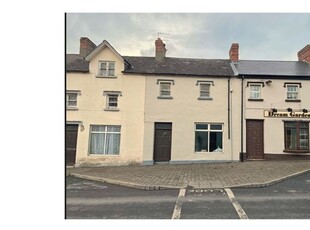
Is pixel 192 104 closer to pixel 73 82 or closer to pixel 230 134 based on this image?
pixel 230 134

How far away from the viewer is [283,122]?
47.5ft

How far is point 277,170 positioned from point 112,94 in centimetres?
955

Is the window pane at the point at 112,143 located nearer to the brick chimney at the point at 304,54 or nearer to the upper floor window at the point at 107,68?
the upper floor window at the point at 107,68

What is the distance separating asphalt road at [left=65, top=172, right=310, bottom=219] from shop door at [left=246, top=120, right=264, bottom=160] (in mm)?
5839

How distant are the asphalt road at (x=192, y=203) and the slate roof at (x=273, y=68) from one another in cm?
798

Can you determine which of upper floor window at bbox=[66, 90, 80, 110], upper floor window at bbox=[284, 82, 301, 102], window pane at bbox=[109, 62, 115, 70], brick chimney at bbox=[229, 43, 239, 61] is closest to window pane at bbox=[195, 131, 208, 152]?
upper floor window at bbox=[284, 82, 301, 102]

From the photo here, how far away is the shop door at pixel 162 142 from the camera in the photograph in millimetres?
14594

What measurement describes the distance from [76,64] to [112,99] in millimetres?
3225

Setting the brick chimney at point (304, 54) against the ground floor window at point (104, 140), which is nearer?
the ground floor window at point (104, 140)

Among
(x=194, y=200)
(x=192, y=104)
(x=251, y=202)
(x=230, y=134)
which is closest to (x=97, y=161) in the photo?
(x=192, y=104)

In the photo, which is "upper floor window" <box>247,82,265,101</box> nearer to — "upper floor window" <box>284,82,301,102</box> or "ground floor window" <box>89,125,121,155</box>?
"upper floor window" <box>284,82,301,102</box>

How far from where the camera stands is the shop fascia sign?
565 inches

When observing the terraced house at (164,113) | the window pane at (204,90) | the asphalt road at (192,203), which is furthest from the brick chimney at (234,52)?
the asphalt road at (192,203)

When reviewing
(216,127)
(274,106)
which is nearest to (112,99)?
(216,127)
